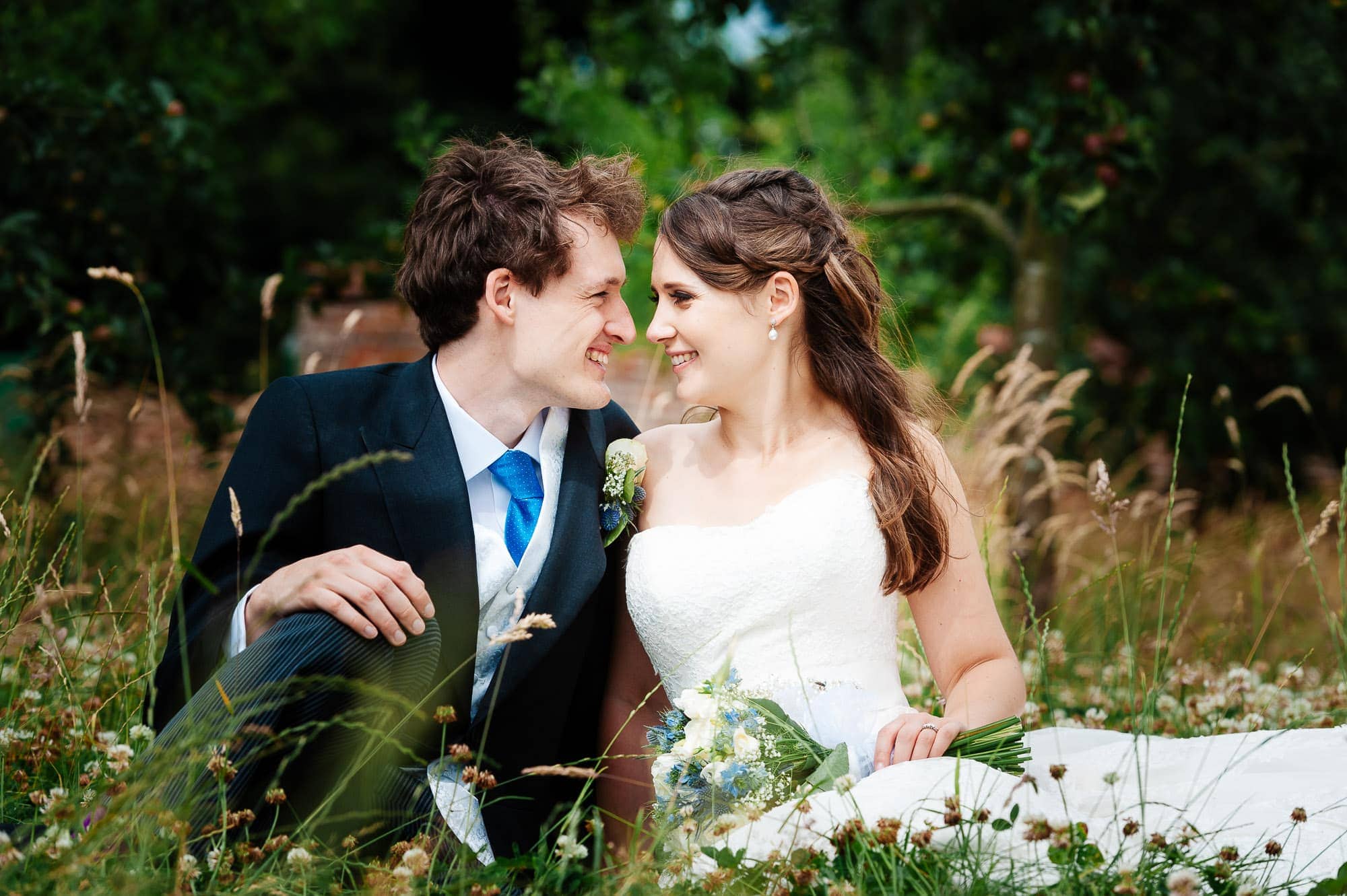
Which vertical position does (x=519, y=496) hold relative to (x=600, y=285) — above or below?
below

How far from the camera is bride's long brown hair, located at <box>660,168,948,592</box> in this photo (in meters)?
3.12

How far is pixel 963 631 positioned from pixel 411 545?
1.42 m

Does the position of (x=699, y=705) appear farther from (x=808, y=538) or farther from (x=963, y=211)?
(x=963, y=211)

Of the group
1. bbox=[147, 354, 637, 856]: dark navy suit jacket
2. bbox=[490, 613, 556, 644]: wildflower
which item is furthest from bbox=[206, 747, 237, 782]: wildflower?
bbox=[147, 354, 637, 856]: dark navy suit jacket

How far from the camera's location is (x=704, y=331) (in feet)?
10.5

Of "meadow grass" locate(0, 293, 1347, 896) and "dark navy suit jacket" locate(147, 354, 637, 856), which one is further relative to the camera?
"dark navy suit jacket" locate(147, 354, 637, 856)

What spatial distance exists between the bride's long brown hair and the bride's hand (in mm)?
538

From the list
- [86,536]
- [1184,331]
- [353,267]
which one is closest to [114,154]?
[353,267]

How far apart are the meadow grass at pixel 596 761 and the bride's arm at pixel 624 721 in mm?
68

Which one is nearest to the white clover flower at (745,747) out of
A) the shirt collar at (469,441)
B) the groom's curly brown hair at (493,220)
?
the shirt collar at (469,441)

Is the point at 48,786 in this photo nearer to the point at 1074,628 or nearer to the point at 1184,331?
the point at 1074,628

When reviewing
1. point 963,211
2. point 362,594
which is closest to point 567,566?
point 362,594

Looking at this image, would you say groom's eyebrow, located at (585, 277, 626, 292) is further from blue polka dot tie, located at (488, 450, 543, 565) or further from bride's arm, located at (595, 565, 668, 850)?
bride's arm, located at (595, 565, 668, 850)

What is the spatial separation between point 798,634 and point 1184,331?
15.2 ft
